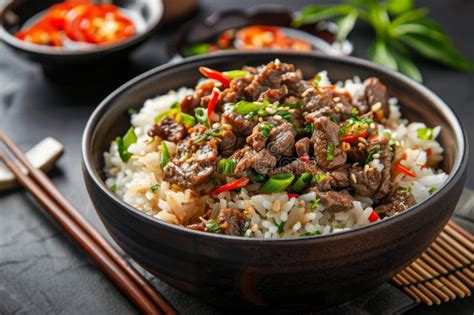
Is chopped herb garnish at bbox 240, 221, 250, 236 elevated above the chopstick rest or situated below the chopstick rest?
above

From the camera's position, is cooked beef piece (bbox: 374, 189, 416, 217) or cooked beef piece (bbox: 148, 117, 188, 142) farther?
cooked beef piece (bbox: 148, 117, 188, 142)

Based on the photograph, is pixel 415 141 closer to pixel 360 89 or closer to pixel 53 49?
pixel 360 89

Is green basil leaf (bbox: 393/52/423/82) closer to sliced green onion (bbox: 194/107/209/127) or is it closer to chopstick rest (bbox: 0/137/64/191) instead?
sliced green onion (bbox: 194/107/209/127)

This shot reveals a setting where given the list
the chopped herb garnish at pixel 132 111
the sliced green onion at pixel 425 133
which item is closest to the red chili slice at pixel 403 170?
the sliced green onion at pixel 425 133

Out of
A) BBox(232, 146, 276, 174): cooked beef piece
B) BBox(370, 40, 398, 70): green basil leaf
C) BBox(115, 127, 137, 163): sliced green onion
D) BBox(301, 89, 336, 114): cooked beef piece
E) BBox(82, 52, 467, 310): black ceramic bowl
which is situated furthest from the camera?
BBox(370, 40, 398, 70): green basil leaf

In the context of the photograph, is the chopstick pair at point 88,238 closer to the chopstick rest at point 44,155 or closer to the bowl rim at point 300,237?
the chopstick rest at point 44,155

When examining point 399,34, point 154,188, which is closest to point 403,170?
point 154,188

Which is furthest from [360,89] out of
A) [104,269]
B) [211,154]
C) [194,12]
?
[194,12]

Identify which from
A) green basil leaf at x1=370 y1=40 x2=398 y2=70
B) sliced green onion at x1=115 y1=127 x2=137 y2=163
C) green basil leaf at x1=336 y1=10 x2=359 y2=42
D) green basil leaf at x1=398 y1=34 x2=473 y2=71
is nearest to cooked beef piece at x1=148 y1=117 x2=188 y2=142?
sliced green onion at x1=115 y1=127 x2=137 y2=163

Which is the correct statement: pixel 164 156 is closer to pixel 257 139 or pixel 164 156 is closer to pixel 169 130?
pixel 169 130
